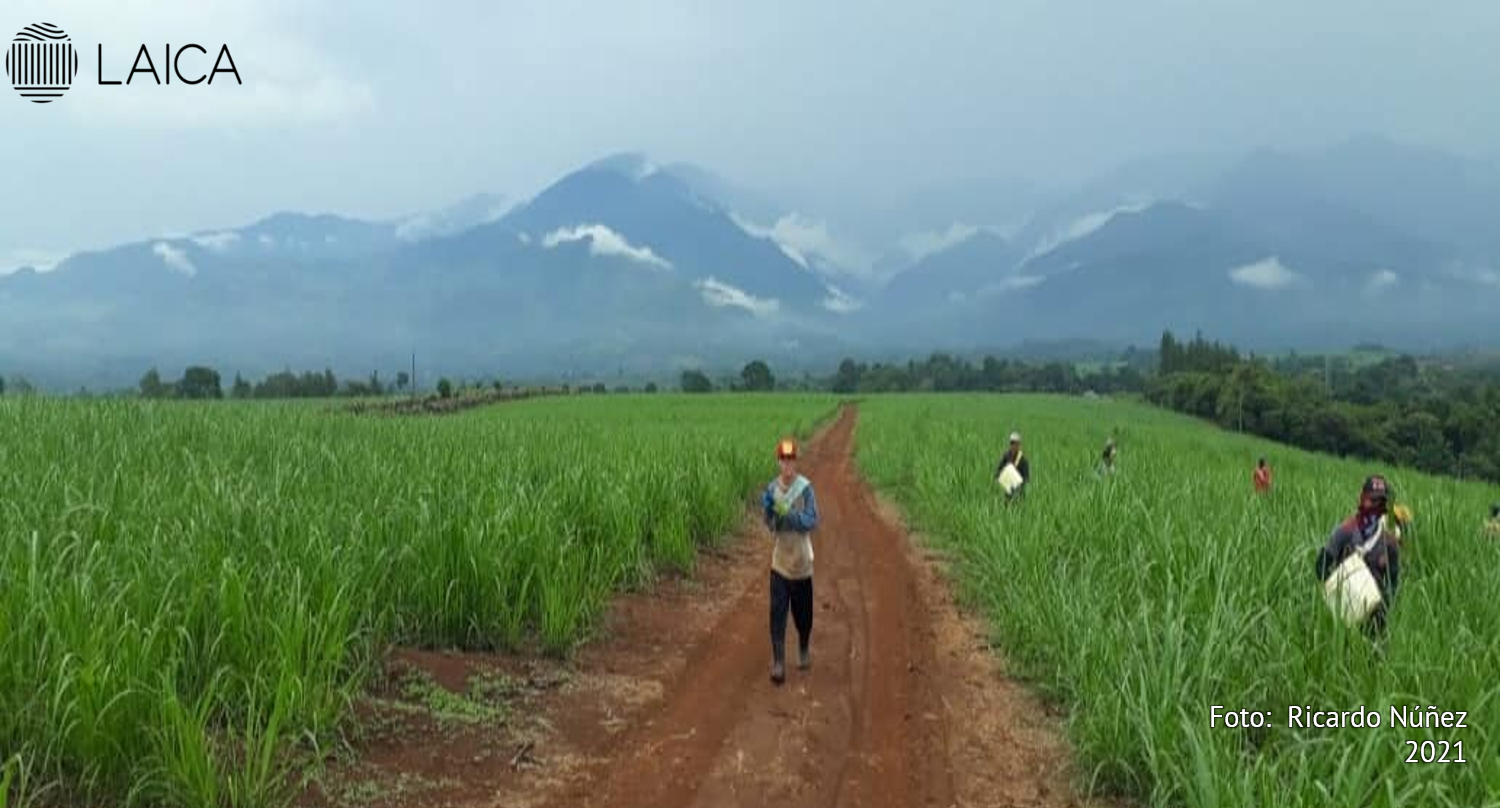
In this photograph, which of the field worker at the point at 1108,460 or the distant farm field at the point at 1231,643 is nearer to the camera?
the distant farm field at the point at 1231,643

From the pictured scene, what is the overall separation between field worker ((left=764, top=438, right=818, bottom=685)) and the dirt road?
316 millimetres

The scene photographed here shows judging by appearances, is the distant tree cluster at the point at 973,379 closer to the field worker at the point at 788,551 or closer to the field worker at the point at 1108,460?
the field worker at the point at 1108,460

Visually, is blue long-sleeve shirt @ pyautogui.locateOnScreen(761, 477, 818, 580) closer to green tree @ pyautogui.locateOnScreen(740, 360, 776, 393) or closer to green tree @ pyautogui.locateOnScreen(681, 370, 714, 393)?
green tree @ pyautogui.locateOnScreen(681, 370, 714, 393)

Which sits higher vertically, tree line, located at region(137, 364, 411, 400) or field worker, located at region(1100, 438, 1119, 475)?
tree line, located at region(137, 364, 411, 400)

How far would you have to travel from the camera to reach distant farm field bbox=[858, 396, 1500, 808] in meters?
4.33

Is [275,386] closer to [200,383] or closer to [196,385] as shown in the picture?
[200,383]

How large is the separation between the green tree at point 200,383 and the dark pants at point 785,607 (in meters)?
56.4

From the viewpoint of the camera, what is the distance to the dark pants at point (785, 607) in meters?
7.50

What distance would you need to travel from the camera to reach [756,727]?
6418 millimetres

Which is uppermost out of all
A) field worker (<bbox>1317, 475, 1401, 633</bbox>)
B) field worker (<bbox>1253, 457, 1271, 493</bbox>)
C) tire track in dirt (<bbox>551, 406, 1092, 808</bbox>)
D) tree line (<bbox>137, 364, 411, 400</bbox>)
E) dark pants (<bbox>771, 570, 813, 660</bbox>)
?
tree line (<bbox>137, 364, 411, 400</bbox>)

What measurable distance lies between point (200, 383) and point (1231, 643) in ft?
216

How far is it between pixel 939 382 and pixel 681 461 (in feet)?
364

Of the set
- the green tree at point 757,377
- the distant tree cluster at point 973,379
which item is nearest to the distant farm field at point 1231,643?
the green tree at point 757,377

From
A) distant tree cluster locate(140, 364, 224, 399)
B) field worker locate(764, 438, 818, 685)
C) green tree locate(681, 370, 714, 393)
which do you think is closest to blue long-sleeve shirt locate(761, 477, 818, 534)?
field worker locate(764, 438, 818, 685)
